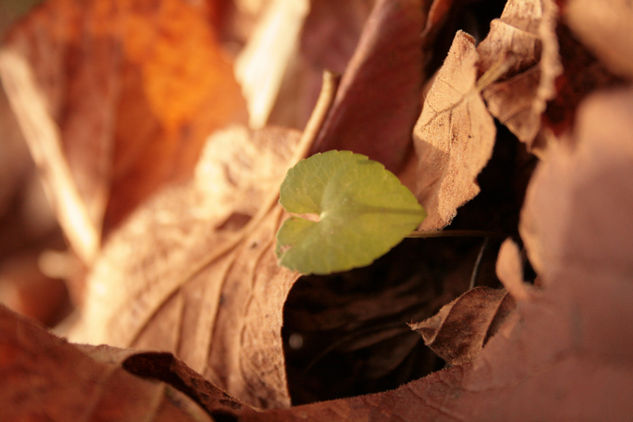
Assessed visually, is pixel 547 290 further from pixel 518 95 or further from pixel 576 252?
pixel 518 95

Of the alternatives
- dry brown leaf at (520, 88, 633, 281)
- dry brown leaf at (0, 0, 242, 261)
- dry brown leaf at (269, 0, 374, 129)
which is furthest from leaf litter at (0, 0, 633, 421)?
dry brown leaf at (0, 0, 242, 261)

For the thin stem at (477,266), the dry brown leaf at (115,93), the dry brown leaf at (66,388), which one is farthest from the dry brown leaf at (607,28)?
the dry brown leaf at (115,93)

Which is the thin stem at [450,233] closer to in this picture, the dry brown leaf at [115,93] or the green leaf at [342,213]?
the green leaf at [342,213]

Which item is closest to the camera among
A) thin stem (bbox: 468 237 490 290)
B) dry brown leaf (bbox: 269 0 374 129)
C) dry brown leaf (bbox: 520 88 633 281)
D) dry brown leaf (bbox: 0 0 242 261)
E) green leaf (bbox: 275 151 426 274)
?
dry brown leaf (bbox: 520 88 633 281)

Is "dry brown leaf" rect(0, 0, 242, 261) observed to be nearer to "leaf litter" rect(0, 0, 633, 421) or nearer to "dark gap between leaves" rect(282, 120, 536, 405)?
"leaf litter" rect(0, 0, 633, 421)

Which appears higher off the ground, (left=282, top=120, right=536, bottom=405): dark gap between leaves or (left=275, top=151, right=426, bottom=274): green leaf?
(left=275, top=151, right=426, bottom=274): green leaf
